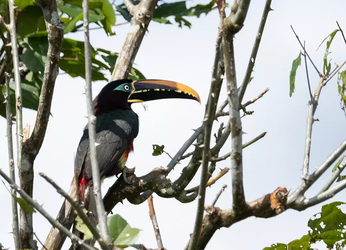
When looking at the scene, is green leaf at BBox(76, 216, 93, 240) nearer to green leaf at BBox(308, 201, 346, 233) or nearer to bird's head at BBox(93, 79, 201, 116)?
green leaf at BBox(308, 201, 346, 233)

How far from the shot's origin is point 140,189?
182 inches

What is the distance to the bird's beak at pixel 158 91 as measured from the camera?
6.05 m

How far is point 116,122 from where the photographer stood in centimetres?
609

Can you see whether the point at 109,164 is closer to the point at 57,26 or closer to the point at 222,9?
the point at 57,26

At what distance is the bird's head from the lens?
6.13 metres

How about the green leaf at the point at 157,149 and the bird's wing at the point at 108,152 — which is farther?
the bird's wing at the point at 108,152

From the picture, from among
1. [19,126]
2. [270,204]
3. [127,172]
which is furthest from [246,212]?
[127,172]

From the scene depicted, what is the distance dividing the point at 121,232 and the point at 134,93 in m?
3.85

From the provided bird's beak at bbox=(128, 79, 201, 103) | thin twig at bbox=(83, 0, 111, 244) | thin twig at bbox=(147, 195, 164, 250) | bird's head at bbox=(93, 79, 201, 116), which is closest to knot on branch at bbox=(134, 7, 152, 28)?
bird's head at bbox=(93, 79, 201, 116)

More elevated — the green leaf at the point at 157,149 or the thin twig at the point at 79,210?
the green leaf at the point at 157,149

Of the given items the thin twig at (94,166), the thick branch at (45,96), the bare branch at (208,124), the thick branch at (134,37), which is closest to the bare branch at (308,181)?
the bare branch at (208,124)

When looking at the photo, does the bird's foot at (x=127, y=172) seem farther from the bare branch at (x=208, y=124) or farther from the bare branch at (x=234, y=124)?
the bare branch at (x=208, y=124)

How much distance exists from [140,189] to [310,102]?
6.48 feet

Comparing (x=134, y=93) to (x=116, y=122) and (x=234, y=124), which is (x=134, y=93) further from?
(x=234, y=124)
